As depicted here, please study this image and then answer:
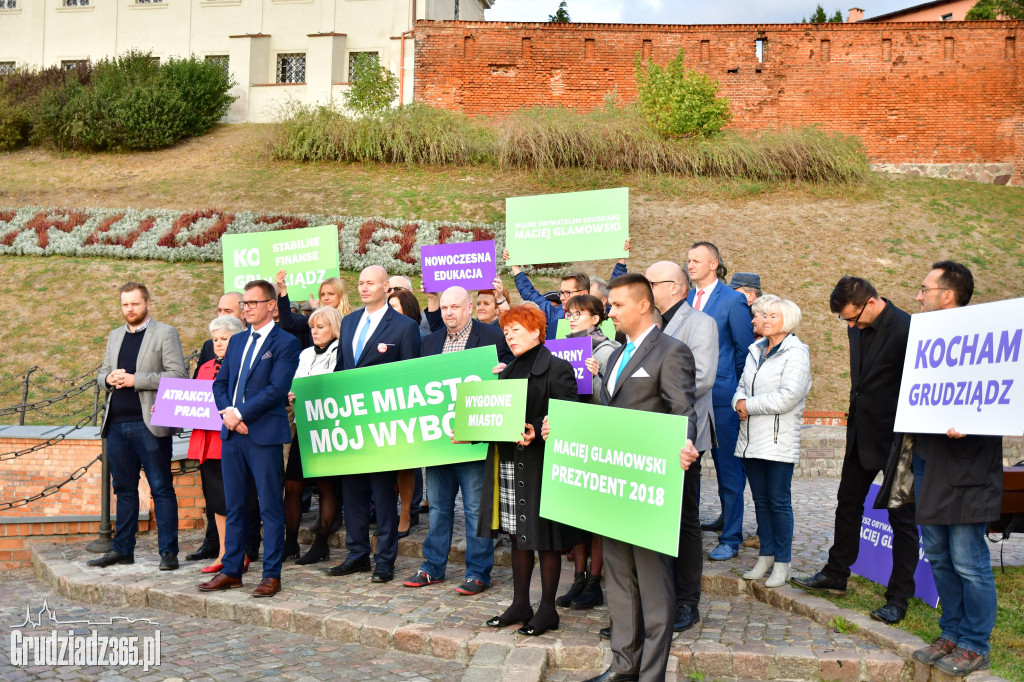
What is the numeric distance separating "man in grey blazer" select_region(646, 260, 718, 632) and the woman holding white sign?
2.99 metres

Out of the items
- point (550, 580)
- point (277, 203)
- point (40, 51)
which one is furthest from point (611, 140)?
point (40, 51)

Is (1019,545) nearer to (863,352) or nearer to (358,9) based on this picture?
(863,352)

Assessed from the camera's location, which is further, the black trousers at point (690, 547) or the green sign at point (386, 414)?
the green sign at point (386, 414)

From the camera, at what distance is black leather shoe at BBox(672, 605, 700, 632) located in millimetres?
5484

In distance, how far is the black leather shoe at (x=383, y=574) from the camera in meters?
6.82

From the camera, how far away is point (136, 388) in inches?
286

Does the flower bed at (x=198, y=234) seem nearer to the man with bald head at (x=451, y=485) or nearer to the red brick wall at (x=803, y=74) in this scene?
the red brick wall at (x=803, y=74)

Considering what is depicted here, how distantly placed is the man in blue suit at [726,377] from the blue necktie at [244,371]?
3.44 metres

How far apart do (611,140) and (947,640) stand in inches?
818

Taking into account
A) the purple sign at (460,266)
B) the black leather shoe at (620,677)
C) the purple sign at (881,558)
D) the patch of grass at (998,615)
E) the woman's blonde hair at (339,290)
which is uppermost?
the purple sign at (460,266)

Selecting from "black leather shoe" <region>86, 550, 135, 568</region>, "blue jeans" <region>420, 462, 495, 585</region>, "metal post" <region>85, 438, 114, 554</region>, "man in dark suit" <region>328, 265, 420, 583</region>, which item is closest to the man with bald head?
"blue jeans" <region>420, 462, 495, 585</region>

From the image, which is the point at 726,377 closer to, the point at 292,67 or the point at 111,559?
the point at 111,559

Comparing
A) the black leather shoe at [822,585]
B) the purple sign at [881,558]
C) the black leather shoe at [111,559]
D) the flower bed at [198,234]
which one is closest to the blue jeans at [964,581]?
the purple sign at [881,558]

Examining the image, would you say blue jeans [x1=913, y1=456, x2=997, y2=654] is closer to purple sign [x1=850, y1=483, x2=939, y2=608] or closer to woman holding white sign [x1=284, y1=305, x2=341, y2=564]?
purple sign [x1=850, y1=483, x2=939, y2=608]
